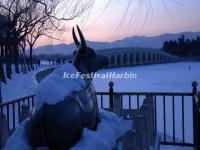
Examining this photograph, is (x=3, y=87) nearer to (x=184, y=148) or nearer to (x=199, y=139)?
(x=184, y=148)

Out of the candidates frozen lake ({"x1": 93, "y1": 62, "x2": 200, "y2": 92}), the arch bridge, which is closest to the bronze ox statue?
frozen lake ({"x1": 93, "y1": 62, "x2": 200, "y2": 92})

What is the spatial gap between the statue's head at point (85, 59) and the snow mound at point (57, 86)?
162mm

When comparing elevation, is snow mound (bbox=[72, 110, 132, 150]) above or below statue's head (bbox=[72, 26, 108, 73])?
below

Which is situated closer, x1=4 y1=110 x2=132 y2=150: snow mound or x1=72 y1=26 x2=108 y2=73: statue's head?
x1=4 y1=110 x2=132 y2=150: snow mound

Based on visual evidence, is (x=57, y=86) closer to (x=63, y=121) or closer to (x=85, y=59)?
(x=63, y=121)

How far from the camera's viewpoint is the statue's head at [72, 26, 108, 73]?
170 inches

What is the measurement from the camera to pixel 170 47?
9856 centimetres

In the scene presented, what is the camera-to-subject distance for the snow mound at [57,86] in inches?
148

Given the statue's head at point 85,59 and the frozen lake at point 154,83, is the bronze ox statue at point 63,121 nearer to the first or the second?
the statue's head at point 85,59

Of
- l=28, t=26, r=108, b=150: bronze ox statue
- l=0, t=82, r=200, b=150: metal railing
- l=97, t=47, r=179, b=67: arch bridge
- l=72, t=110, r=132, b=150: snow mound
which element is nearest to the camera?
l=28, t=26, r=108, b=150: bronze ox statue

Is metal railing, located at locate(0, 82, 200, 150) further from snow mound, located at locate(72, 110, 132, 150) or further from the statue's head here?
the statue's head

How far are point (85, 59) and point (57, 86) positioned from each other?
30.7 inches

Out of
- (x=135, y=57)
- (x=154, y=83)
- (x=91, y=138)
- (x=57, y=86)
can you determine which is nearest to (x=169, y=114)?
(x=91, y=138)

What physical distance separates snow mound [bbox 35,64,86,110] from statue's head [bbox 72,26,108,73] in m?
0.16
